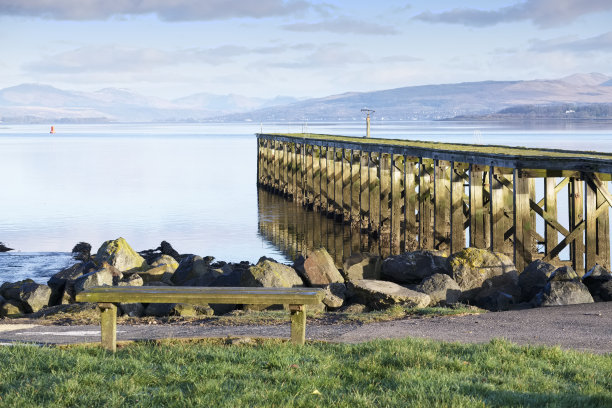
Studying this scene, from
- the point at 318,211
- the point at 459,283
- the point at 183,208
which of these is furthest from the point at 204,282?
the point at 183,208

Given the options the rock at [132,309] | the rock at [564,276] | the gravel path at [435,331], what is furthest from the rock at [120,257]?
the rock at [564,276]

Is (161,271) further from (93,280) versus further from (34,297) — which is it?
(34,297)

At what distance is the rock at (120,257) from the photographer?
20408 millimetres

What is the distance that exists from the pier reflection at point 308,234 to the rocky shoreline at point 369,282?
684 cm

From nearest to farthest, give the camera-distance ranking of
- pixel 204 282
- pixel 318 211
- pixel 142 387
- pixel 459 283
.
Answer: pixel 142 387 < pixel 459 283 < pixel 204 282 < pixel 318 211

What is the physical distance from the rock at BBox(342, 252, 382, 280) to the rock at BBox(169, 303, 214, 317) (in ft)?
18.6

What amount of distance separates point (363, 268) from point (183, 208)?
79.4ft

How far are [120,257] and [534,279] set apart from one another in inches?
430

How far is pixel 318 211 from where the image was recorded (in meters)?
36.1

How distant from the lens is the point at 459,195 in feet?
68.7

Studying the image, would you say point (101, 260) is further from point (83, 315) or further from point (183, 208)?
point (183, 208)

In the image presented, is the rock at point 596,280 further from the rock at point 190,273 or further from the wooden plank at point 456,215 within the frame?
the rock at point 190,273

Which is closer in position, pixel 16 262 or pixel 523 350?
pixel 523 350

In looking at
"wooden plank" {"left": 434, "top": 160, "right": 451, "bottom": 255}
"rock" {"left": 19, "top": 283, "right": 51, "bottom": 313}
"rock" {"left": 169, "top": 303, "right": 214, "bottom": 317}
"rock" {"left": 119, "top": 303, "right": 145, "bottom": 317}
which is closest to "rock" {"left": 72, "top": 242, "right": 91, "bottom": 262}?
"rock" {"left": 19, "top": 283, "right": 51, "bottom": 313}
